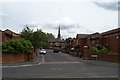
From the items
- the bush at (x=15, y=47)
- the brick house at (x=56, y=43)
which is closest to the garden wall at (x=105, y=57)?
the bush at (x=15, y=47)

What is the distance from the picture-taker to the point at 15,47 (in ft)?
93.4

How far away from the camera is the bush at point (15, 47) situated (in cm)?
2691

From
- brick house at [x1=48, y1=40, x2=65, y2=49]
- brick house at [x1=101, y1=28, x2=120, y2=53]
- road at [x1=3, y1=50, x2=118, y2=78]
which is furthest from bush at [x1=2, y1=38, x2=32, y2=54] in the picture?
brick house at [x1=48, y1=40, x2=65, y2=49]

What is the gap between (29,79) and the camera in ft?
38.4

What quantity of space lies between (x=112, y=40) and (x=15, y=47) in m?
24.1

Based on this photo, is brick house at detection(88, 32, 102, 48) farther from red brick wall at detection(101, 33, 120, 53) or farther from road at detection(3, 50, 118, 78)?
road at detection(3, 50, 118, 78)

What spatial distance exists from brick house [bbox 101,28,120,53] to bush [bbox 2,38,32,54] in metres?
19.6

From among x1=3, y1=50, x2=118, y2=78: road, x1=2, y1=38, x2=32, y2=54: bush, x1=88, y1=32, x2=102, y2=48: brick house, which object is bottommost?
x1=3, y1=50, x2=118, y2=78: road

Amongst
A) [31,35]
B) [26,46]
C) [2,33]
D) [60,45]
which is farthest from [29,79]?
[60,45]

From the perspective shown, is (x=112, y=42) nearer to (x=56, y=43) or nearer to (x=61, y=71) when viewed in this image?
(x=61, y=71)

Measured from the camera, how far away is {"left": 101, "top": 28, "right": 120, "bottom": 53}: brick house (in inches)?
1577

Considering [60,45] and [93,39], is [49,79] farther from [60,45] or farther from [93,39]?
[60,45]

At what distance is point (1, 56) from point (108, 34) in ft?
92.6

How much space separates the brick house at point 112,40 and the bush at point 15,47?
1965 cm
